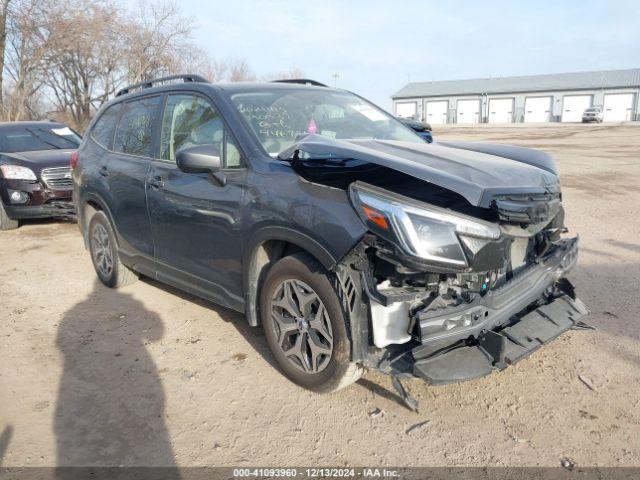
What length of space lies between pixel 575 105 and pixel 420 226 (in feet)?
235

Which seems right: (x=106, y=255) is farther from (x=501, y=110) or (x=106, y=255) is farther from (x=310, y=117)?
(x=501, y=110)

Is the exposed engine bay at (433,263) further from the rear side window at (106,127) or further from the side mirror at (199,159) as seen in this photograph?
the rear side window at (106,127)

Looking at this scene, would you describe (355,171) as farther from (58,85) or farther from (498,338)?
(58,85)

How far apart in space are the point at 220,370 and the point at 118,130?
8.64 feet

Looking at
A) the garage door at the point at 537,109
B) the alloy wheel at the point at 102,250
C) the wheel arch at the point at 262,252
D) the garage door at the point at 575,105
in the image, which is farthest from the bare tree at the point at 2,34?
the garage door at the point at 575,105

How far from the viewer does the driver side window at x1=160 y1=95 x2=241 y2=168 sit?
11.0 ft

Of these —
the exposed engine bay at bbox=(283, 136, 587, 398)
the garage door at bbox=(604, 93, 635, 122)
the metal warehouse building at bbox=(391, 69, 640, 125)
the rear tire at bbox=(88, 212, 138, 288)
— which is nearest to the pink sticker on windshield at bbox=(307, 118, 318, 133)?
the exposed engine bay at bbox=(283, 136, 587, 398)

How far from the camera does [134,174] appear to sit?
4.17 meters

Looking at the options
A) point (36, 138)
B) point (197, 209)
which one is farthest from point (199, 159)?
point (36, 138)

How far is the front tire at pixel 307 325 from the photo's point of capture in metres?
2.73

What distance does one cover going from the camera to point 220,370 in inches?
133

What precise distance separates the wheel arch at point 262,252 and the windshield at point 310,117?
1.91 ft

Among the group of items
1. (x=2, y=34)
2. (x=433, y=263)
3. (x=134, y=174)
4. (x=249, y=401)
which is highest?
(x=2, y=34)

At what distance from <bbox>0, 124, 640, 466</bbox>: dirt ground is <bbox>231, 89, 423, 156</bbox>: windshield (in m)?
1.57
